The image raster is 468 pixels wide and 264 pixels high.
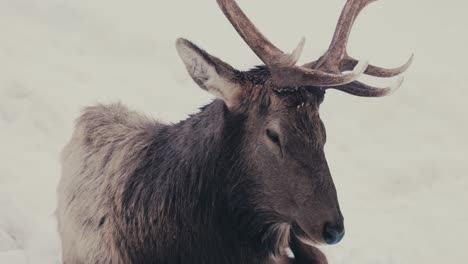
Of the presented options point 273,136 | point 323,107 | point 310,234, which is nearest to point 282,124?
point 273,136

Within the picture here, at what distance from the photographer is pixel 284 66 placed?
10.6 ft

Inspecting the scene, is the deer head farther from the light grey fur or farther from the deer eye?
the light grey fur

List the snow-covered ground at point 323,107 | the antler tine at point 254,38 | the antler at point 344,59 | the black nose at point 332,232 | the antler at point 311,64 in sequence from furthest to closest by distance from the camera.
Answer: the snow-covered ground at point 323,107 → the antler at point 344,59 → the antler tine at point 254,38 → the antler at point 311,64 → the black nose at point 332,232

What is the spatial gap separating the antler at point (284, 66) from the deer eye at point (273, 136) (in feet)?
0.72

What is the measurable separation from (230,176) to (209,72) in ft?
1.70

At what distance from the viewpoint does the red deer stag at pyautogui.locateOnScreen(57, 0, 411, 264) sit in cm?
316

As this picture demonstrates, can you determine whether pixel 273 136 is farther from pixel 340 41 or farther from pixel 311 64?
pixel 340 41

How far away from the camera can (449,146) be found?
8.18 m

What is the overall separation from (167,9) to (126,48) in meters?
1.63

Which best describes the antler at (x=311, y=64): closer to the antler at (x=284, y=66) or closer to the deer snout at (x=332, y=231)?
the antler at (x=284, y=66)

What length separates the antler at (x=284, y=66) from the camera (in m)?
3.15

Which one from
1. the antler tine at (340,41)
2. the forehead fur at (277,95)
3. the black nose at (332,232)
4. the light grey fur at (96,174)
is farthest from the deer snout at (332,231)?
the light grey fur at (96,174)

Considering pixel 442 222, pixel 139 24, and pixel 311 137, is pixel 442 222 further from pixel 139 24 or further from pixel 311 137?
pixel 139 24

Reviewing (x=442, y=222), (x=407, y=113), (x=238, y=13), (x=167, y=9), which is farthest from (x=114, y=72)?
(x=238, y=13)
